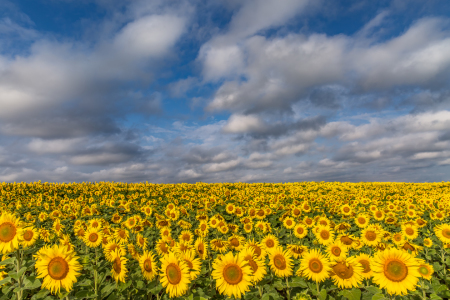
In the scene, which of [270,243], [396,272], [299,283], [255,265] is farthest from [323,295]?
[270,243]

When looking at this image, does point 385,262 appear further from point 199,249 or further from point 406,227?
point 406,227

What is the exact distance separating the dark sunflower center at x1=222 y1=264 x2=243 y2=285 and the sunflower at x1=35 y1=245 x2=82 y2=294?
2221 millimetres

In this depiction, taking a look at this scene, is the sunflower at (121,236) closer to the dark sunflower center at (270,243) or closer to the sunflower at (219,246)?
the sunflower at (219,246)

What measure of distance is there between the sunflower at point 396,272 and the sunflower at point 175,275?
313cm

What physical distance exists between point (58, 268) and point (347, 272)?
4.73 m

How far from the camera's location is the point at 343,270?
14.6ft

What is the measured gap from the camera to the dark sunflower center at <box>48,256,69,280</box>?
3824mm

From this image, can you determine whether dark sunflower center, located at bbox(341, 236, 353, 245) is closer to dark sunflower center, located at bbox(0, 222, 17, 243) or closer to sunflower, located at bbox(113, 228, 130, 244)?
sunflower, located at bbox(113, 228, 130, 244)

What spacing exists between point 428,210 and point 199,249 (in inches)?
684

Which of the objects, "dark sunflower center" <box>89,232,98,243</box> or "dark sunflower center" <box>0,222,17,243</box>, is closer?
"dark sunflower center" <box>0,222,17,243</box>

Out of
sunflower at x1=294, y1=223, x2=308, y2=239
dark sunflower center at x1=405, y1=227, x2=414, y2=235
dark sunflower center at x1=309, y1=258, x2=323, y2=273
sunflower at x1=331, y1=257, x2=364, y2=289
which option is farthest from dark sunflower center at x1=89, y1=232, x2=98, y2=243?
dark sunflower center at x1=405, y1=227, x2=414, y2=235

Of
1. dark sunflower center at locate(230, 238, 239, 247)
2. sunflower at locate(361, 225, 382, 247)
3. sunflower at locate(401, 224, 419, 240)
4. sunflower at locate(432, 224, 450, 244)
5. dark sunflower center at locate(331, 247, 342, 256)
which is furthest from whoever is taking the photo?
sunflower at locate(401, 224, 419, 240)

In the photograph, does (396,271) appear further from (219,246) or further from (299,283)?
(219,246)

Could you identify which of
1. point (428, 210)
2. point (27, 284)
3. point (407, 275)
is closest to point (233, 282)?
point (407, 275)
